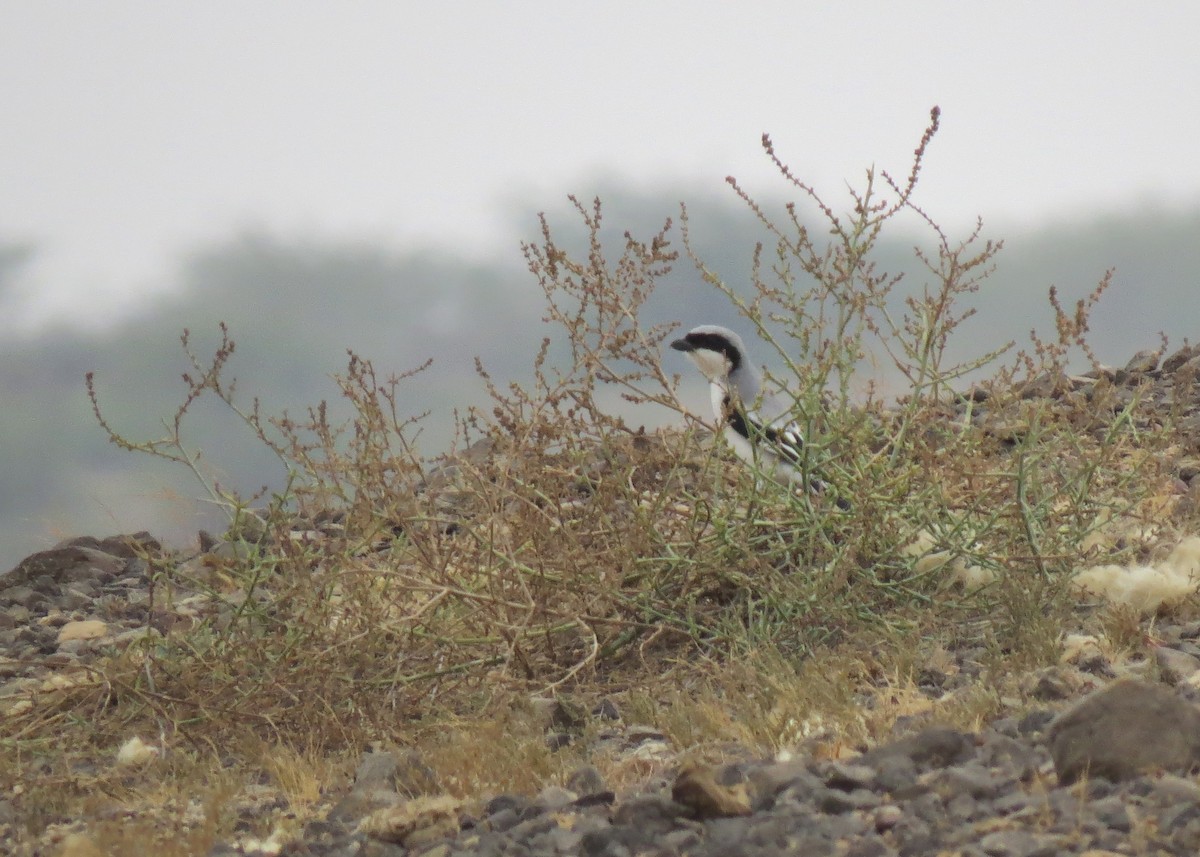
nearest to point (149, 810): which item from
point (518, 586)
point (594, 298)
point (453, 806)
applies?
point (453, 806)

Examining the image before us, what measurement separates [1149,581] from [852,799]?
8.04 feet

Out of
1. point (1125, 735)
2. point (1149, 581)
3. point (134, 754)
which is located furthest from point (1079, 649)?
point (134, 754)

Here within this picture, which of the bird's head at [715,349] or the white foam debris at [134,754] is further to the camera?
the bird's head at [715,349]

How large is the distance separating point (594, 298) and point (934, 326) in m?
1.36

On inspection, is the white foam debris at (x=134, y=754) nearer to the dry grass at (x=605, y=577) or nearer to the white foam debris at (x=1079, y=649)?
the dry grass at (x=605, y=577)

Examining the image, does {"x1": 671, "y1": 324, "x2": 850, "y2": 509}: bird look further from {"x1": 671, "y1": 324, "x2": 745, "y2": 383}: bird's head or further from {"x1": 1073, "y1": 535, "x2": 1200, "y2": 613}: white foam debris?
{"x1": 1073, "y1": 535, "x2": 1200, "y2": 613}: white foam debris

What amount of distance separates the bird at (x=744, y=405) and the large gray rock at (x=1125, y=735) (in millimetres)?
2091

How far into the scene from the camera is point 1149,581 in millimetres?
5383

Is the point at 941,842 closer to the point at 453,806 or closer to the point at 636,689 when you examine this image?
the point at 453,806

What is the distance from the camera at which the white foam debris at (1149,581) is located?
17.5 feet

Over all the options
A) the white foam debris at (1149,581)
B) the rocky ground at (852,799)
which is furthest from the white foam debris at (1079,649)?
the white foam debris at (1149,581)

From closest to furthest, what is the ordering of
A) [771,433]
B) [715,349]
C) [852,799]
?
[852,799]
[771,433]
[715,349]

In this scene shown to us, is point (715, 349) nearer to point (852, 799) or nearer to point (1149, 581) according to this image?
point (1149, 581)

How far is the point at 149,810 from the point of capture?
4.55 metres
